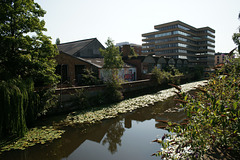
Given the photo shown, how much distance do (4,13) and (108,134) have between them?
800 cm

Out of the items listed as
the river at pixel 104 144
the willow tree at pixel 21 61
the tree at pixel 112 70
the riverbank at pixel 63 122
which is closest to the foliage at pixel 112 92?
the tree at pixel 112 70

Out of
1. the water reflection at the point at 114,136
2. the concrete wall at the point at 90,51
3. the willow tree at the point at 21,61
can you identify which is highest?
the concrete wall at the point at 90,51

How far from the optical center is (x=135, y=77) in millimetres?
26312

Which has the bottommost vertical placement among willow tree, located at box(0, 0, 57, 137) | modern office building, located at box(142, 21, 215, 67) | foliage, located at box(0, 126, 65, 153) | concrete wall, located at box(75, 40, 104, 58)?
foliage, located at box(0, 126, 65, 153)

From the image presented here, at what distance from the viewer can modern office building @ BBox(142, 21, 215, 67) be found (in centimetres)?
7131

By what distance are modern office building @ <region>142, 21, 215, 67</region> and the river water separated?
220 feet

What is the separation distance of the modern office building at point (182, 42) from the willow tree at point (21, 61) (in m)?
68.1

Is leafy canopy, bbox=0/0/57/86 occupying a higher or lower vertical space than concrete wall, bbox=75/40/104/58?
lower

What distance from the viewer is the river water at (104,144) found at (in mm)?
5965

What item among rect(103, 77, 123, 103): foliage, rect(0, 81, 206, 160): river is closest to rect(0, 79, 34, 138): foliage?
rect(0, 81, 206, 160): river

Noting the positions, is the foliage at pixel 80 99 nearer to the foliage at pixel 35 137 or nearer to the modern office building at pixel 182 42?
the foliage at pixel 35 137

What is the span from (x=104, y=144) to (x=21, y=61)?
235 inches

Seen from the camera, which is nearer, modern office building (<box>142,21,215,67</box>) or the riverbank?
the riverbank

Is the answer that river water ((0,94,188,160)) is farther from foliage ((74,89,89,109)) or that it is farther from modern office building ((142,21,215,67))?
modern office building ((142,21,215,67))
